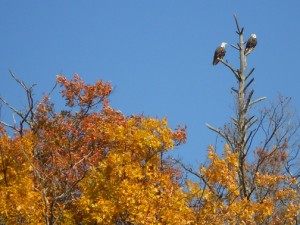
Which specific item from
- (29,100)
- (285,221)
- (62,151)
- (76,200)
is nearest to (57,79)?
(29,100)

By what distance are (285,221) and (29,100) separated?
767cm

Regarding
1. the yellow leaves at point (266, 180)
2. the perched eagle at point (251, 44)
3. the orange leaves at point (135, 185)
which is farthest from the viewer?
the perched eagle at point (251, 44)

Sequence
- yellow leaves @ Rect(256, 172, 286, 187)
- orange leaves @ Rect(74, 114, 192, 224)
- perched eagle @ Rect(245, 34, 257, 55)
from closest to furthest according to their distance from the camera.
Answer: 1. orange leaves @ Rect(74, 114, 192, 224)
2. yellow leaves @ Rect(256, 172, 286, 187)
3. perched eagle @ Rect(245, 34, 257, 55)

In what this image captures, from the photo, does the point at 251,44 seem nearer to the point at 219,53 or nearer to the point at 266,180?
the point at 219,53

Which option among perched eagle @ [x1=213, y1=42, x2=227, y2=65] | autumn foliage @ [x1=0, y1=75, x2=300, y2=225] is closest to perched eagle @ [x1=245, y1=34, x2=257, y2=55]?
perched eagle @ [x1=213, y1=42, x2=227, y2=65]

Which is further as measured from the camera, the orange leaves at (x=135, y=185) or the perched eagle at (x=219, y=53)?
the perched eagle at (x=219, y=53)

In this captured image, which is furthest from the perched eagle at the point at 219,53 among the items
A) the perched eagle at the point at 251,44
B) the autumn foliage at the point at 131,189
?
the autumn foliage at the point at 131,189

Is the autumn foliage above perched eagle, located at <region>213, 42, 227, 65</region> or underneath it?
underneath

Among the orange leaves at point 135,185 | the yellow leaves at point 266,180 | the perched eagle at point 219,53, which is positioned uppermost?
the perched eagle at point 219,53

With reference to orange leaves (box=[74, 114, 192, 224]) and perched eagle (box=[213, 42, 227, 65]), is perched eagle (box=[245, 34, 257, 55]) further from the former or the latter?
orange leaves (box=[74, 114, 192, 224])

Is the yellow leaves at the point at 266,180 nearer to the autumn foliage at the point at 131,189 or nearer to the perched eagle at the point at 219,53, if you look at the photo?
the autumn foliage at the point at 131,189

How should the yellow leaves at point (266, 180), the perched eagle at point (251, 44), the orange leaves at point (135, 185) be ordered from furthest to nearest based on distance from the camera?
the perched eagle at point (251, 44) → the yellow leaves at point (266, 180) → the orange leaves at point (135, 185)

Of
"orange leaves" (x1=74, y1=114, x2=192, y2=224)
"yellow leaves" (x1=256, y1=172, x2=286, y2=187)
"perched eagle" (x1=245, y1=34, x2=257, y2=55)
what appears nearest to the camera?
"orange leaves" (x1=74, y1=114, x2=192, y2=224)

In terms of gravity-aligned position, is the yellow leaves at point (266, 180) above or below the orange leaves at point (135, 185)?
above
